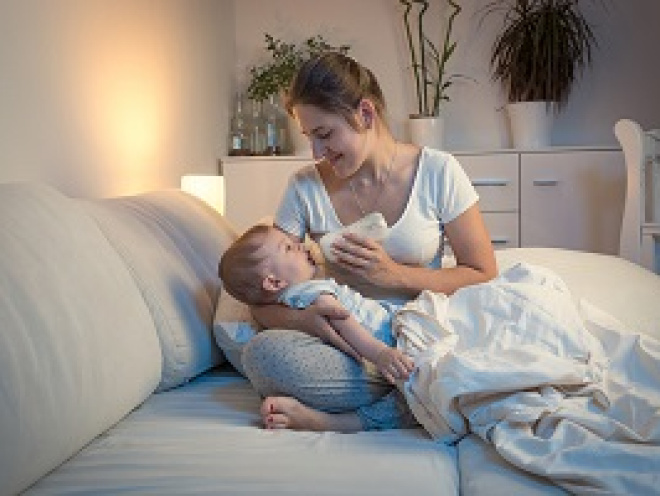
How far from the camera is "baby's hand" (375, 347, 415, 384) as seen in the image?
1.41m

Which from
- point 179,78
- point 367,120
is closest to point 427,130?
point 179,78

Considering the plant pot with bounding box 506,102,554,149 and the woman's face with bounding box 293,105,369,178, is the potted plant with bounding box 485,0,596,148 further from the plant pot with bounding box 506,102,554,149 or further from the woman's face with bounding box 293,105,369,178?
the woman's face with bounding box 293,105,369,178

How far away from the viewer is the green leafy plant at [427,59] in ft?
13.3

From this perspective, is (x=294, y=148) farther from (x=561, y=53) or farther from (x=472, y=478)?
(x=472, y=478)

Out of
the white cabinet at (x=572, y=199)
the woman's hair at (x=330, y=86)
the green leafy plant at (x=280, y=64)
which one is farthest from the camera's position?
the green leafy plant at (x=280, y=64)

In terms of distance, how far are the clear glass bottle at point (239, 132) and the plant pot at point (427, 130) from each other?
793 mm

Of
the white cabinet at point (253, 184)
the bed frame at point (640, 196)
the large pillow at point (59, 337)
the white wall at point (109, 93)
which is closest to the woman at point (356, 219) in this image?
the large pillow at point (59, 337)

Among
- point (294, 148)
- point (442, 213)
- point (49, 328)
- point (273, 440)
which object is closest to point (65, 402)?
point (49, 328)

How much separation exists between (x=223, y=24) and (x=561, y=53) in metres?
1.58

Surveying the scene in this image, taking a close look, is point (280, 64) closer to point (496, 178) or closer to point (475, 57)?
point (475, 57)

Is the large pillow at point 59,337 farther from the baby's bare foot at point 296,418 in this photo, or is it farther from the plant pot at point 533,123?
the plant pot at point 533,123

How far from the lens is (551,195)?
371 centimetres

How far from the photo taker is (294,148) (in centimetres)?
411

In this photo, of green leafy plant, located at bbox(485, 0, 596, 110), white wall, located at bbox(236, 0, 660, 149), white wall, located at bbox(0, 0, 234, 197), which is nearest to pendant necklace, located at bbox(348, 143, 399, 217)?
white wall, located at bbox(0, 0, 234, 197)
